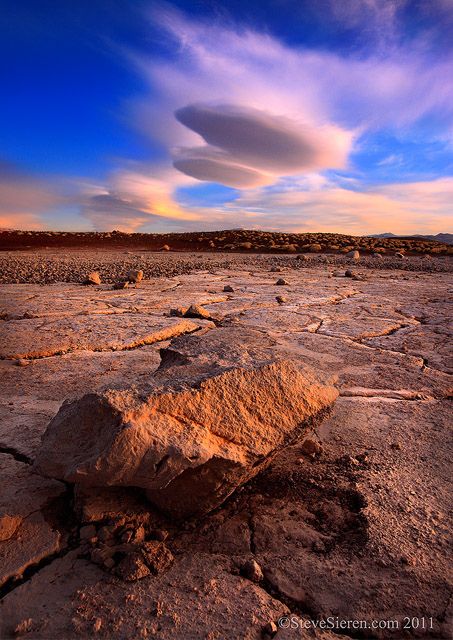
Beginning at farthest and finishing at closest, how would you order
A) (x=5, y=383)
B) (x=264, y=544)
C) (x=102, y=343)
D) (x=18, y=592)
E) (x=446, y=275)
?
1. (x=446, y=275)
2. (x=102, y=343)
3. (x=5, y=383)
4. (x=264, y=544)
5. (x=18, y=592)

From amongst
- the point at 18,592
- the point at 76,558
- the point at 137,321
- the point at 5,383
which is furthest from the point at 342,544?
the point at 137,321

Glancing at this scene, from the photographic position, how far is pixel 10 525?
1236mm

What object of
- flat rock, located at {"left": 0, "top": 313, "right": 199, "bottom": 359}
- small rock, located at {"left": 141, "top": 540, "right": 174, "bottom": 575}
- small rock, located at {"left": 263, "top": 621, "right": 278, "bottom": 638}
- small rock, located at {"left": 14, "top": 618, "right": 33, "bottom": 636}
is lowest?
small rock, located at {"left": 263, "top": 621, "right": 278, "bottom": 638}

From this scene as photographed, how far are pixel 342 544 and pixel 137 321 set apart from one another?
2.77 metres

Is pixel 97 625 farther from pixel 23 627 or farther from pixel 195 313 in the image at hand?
pixel 195 313

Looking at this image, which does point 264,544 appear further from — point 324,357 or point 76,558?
point 324,357

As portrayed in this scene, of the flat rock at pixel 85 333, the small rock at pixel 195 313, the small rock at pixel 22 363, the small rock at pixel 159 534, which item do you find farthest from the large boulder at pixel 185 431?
the small rock at pixel 195 313

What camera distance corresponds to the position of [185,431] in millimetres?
1262

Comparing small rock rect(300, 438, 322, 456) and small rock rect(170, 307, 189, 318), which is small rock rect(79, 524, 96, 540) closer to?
small rock rect(300, 438, 322, 456)

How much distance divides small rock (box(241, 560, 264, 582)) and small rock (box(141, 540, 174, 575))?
0.20 meters

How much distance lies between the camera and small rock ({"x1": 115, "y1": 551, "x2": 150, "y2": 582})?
1081 mm

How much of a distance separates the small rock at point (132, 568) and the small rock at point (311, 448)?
0.79m

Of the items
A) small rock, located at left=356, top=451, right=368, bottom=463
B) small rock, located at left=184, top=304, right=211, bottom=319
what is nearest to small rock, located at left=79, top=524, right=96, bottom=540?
small rock, located at left=356, top=451, right=368, bottom=463

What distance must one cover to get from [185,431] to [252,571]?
0.41 metres
